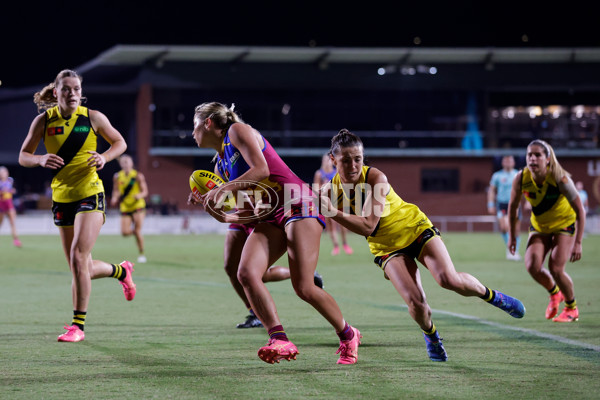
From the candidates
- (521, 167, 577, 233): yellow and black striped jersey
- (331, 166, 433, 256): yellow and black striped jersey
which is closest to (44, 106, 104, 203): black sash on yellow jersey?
(331, 166, 433, 256): yellow and black striped jersey

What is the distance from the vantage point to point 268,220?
6039 mm

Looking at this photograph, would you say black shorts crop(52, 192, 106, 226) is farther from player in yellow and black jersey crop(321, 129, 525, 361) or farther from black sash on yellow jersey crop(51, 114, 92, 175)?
player in yellow and black jersey crop(321, 129, 525, 361)

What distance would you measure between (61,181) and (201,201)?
6.63 feet

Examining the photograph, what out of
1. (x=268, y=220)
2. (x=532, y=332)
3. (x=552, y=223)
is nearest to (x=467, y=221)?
(x=552, y=223)

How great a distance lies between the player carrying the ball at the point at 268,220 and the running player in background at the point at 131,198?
1194cm

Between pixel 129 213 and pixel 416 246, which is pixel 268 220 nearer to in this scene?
pixel 416 246

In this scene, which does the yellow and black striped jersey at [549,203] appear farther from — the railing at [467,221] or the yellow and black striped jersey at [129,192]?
the railing at [467,221]

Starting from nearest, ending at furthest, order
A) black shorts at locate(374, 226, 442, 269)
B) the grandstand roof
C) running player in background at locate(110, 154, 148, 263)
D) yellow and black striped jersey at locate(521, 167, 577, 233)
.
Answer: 1. black shorts at locate(374, 226, 442, 269)
2. yellow and black striped jersey at locate(521, 167, 577, 233)
3. running player in background at locate(110, 154, 148, 263)
4. the grandstand roof

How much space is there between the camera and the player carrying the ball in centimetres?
578

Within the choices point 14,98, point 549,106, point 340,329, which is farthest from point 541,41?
point 340,329

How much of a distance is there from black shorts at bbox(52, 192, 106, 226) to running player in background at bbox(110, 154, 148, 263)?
10248mm

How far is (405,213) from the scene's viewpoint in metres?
6.41

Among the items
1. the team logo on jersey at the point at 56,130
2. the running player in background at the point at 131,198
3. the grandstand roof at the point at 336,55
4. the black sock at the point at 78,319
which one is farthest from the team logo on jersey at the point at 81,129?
the grandstand roof at the point at 336,55

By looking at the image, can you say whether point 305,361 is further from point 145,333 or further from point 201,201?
point 145,333
